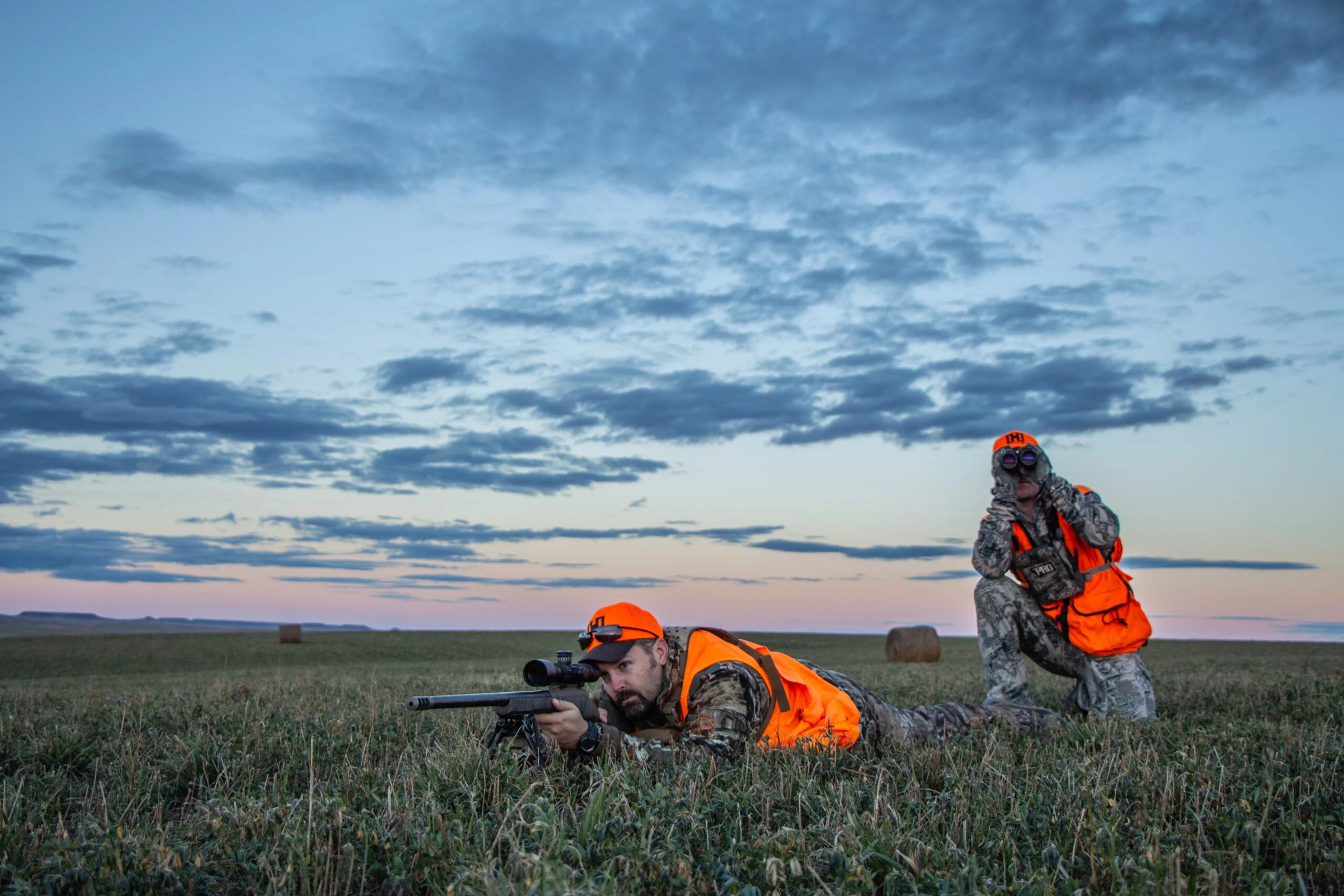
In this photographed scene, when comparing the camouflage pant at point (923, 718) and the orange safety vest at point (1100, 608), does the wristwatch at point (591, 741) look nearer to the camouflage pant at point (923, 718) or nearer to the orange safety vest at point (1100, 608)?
the camouflage pant at point (923, 718)

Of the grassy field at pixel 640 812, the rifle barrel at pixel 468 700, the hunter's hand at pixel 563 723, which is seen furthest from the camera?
the hunter's hand at pixel 563 723

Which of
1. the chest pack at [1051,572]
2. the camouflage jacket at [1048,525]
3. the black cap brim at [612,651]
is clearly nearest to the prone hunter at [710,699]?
the black cap brim at [612,651]

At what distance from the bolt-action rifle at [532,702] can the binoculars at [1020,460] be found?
214 inches

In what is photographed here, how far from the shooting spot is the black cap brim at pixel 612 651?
612 centimetres

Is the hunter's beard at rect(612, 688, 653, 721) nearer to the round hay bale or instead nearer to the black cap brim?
the black cap brim

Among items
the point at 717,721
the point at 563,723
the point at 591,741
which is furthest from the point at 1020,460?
the point at 563,723

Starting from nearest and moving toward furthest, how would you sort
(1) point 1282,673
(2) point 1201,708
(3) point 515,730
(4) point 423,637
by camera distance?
(3) point 515,730
(2) point 1201,708
(1) point 1282,673
(4) point 423,637

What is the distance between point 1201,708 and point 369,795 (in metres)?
8.47

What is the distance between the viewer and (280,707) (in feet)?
28.7

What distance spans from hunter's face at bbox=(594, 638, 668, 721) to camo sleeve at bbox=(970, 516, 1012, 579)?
14.2ft

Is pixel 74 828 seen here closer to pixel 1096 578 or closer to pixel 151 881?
pixel 151 881

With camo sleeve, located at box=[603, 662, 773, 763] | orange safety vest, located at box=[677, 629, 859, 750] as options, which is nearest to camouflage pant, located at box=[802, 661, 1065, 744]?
A: orange safety vest, located at box=[677, 629, 859, 750]

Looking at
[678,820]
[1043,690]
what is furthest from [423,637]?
[678,820]

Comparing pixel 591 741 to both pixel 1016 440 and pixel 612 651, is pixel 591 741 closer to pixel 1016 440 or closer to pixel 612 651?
pixel 612 651
